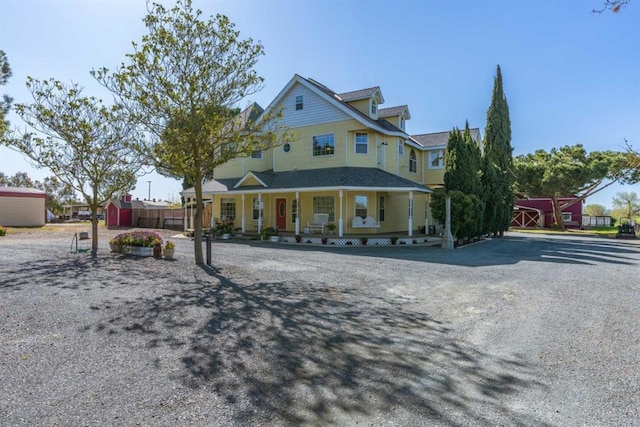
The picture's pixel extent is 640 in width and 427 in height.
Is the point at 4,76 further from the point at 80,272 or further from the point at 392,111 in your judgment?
the point at 392,111

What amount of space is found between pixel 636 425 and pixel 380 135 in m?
19.3

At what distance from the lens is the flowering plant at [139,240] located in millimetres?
12922

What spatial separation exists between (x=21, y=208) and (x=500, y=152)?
39774 millimetres

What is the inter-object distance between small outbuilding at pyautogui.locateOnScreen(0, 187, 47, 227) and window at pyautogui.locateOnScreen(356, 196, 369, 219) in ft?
96.7

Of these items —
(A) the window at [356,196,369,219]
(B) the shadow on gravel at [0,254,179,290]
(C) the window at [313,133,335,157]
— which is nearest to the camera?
(B) the shadow on gravel at [0,254,179,290]

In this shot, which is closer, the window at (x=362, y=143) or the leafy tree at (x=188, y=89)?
the leafy tree at (x=188, y=89)

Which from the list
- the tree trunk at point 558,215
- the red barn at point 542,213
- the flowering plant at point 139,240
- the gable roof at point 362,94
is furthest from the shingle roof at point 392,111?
the red barn at point 542,213

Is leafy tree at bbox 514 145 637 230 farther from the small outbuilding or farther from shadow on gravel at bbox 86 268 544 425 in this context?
the small outbuilding

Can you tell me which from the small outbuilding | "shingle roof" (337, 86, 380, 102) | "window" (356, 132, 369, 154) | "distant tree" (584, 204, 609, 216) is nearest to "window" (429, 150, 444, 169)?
"shingle roof" (337, 86, 380, 102)

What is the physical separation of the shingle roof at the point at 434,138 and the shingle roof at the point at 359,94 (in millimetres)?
6155

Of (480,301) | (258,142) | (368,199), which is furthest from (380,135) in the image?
(480,301)

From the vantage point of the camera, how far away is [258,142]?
10.9 metres

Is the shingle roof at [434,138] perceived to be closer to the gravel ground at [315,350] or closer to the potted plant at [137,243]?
the gravel ground at [315,350]

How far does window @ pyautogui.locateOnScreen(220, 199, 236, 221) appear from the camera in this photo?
2430cm
